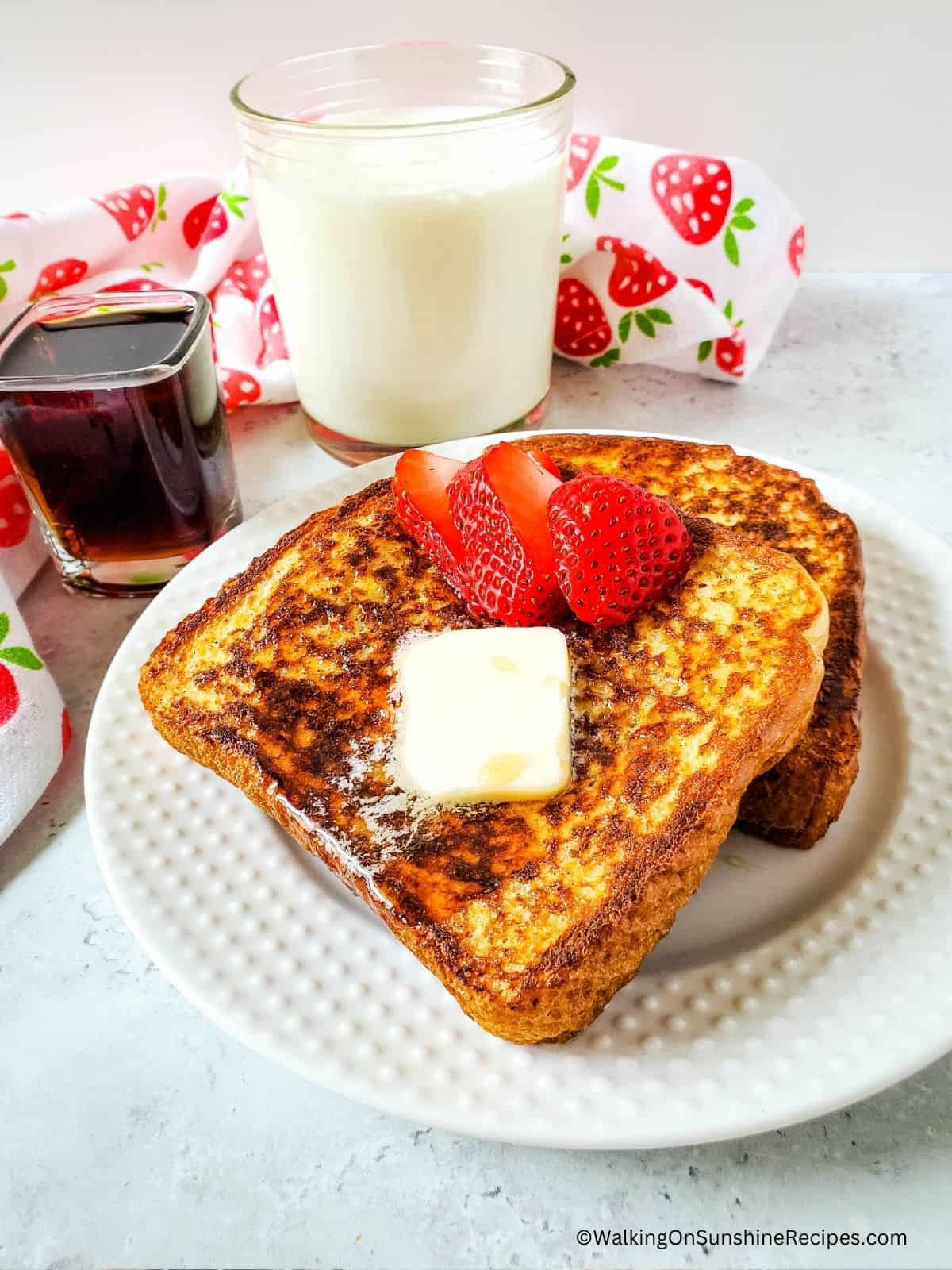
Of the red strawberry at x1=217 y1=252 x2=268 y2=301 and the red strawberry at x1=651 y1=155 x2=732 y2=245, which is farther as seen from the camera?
the red strawberry at x1=217 y1=252 x2=268 y2=301

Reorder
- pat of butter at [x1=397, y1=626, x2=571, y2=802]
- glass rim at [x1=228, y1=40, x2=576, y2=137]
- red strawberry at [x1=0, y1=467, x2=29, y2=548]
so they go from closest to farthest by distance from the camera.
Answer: pat of butter at [x1=397, y1=626, x2=571, y2=802], glass rim at [x1=228, y1=40, x2=576, y2=137], red strawberry at [x1=0, y1=467, x2=29, y2=548]

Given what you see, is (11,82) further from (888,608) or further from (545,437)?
(888,608)

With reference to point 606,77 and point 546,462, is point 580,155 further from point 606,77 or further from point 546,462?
point 546,462

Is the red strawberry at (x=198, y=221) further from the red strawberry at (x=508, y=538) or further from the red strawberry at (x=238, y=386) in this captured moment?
the red strawberry at (x=508, y=538)

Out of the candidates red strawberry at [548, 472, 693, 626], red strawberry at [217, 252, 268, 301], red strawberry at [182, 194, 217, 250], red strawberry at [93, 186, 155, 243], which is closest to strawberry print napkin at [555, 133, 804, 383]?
red strawberry at [217, 252, 268, 301]

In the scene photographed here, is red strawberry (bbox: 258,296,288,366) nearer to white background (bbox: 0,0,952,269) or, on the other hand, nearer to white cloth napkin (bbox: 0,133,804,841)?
white cloth napkin (bbox: 0,133,804,841)

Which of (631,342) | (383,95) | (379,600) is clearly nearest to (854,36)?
(631,342)
